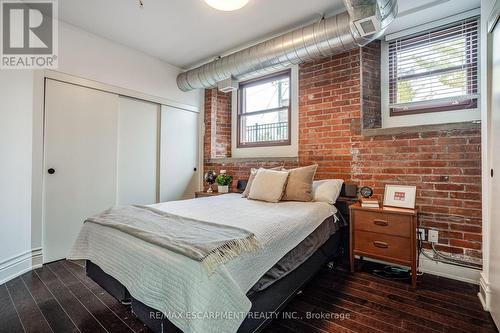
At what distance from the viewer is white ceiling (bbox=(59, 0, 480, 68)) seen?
2377 mm

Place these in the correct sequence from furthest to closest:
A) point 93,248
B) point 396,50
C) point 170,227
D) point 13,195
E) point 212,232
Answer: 1. point 396,50
2. point 13,195
3. point 93,248
4. point 170,227
5. point 212,232

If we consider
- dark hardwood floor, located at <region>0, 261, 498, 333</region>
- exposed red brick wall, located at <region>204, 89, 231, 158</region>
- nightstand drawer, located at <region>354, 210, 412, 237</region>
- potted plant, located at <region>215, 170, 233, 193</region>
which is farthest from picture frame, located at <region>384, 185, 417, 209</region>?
exposed red brick wall, located at <region>204, 89, 231, 158</region>

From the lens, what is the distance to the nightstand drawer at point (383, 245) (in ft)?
6.79

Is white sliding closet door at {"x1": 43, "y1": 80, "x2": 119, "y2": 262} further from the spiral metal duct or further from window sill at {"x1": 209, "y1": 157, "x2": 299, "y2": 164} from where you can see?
window sill at {"x1": 209, "y1": 157, "x2": 299, "y2": 164}

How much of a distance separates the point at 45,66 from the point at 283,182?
281cm

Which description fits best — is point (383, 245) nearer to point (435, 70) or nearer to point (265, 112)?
point (435, 70)

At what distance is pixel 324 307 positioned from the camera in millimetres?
1778

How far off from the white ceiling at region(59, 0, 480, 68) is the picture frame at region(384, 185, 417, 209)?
69.9 inches

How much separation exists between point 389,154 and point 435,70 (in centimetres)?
107

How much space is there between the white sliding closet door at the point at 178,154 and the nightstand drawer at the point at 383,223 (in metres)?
2.79

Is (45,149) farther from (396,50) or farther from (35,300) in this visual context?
(396,50)

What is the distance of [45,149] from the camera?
257cm

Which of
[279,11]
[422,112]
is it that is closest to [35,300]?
[279,11]
